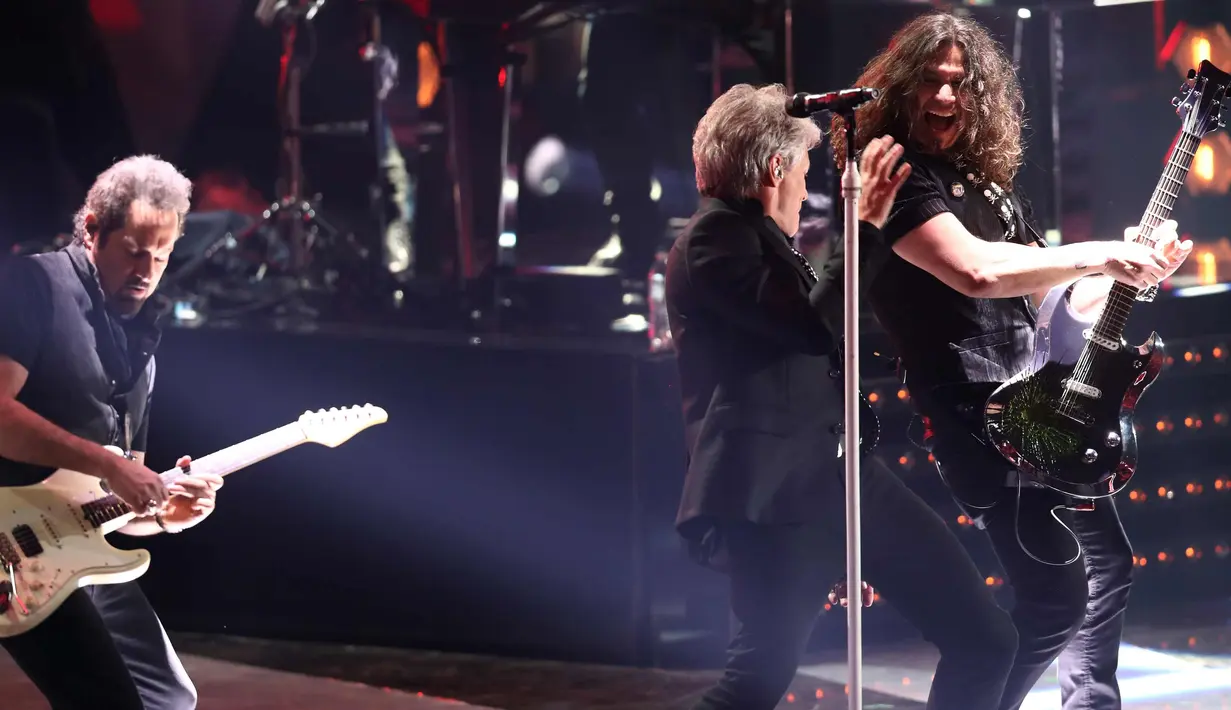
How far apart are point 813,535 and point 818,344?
1.37 ft

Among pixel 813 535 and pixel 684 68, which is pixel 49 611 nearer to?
pixel 813 535

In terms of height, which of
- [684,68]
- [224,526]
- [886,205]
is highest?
[684,68]

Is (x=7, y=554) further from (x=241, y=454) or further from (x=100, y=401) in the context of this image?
(x=241, y=454)

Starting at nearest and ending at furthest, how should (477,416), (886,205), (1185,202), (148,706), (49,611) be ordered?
(886,205) < (49,611) < (148,706) < (477,416) < (1185,202)

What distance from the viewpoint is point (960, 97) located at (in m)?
3.39

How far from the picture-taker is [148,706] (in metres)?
3.71

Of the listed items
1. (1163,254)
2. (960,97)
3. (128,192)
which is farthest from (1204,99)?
(128,192)

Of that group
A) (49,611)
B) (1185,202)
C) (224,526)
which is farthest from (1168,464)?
(49,611)

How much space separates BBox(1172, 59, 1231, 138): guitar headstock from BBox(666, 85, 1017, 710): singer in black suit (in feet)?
2.39

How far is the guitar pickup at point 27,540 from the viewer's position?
3.48 meters

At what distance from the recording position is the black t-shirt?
3354mm

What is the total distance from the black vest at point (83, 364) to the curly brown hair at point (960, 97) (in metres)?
1.82

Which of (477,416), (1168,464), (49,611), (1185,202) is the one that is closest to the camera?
(49,611)

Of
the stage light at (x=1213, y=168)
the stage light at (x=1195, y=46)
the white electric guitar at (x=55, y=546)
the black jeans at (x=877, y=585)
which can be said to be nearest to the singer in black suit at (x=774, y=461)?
the black jeans at (x=877, y=585)
